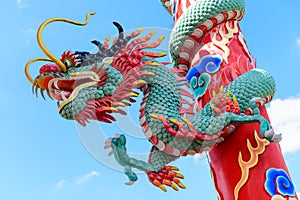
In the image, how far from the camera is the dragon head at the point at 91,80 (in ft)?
8.80

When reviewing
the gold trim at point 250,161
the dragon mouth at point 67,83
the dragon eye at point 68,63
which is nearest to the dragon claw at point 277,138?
the gold trim at point 250,161

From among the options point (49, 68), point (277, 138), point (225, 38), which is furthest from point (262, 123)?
point (49, 68)

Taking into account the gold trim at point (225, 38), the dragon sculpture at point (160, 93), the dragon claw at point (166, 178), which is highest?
the gold trim at point (225, 38)

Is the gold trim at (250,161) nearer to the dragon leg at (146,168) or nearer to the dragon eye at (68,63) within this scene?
the dragon leg at (146,168)

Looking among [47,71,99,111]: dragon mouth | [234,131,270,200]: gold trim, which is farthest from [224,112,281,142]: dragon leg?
[47,71,99,111]: dragon mouth

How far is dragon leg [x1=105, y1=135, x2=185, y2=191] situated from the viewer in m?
2.73

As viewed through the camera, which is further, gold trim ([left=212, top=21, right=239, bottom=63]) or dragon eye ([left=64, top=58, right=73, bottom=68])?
gold trim ([left=212, top=21, right=239, bottom=63])

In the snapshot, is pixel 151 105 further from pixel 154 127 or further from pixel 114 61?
pixel 114 61

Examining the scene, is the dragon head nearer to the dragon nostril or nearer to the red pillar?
the dragon nostril

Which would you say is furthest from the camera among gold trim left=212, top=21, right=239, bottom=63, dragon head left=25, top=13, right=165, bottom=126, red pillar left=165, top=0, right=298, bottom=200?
gold trim left=212, top=21, right=239, bottom=63

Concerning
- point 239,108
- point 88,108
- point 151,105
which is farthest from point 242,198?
point 88,108

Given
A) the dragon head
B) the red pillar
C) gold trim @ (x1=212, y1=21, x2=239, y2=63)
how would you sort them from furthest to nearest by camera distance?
gold trim @ (x1=212, y1=21, x2=239, y2=63) < the red pillar < the dragon head

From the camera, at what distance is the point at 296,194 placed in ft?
9.32

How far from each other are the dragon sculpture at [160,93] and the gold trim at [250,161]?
0.21 ft
